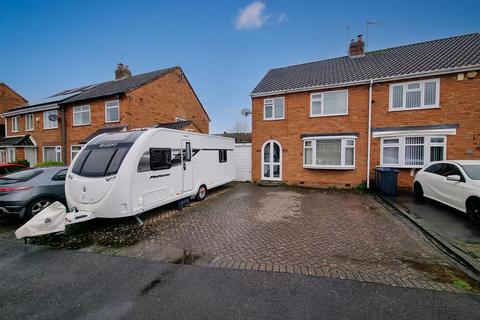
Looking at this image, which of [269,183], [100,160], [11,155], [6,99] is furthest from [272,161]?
[6,99]

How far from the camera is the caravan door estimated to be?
23.9 ft

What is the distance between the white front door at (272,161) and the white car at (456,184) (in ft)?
21.5

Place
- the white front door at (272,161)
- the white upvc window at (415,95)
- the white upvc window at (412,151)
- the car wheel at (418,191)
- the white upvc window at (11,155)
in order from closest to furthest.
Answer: the car wheel at (418,191) → the white upvc window at (412,151) → the white upvc window at (415,95) → the white front door at (272,161) → the white upvc window at (11,155)

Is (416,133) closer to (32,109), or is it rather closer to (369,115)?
(369,115)

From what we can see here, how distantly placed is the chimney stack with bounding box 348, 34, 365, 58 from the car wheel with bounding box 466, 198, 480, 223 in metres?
11.8

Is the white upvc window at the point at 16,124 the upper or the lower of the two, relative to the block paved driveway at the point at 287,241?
upper

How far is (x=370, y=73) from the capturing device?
10.8 m

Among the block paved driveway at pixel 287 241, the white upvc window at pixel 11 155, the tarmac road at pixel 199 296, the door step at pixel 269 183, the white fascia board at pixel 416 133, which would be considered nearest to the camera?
the tarmac road at pixel 199 296

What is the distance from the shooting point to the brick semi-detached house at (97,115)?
45.1ft

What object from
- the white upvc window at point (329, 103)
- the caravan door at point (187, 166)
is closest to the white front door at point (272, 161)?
the white upvc window at point (329, 103)

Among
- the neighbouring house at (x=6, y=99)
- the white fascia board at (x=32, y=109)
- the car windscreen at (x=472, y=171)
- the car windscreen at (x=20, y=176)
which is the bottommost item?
the car windscreen at (x=20, y=176)

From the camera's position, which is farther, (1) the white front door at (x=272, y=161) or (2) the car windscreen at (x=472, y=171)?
(1) the white front door at (x=272, y=161)

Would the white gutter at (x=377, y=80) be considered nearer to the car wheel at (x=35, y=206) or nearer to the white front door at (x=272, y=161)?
the white front door at (x=272, y=161)

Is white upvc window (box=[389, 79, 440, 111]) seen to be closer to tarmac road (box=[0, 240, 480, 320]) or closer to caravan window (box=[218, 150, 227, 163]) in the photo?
caravan window (box=[218, 150, 227, 163])
